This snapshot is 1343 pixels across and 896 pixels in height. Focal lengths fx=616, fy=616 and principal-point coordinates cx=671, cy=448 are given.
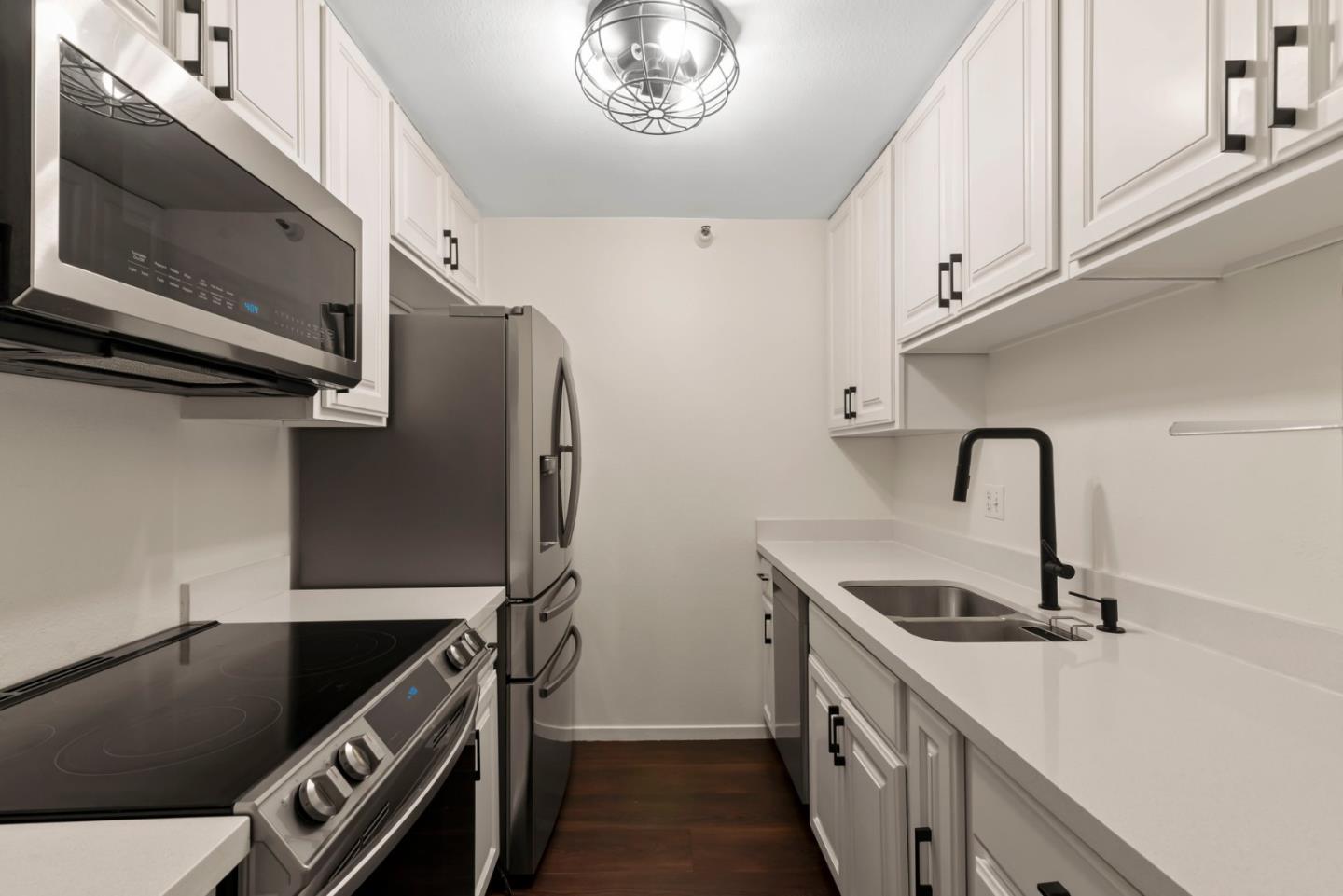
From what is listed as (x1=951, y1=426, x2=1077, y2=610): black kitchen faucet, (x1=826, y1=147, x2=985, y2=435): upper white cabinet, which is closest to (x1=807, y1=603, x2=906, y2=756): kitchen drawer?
(x1=951, y1=426, x2=1077, y2=610): black kitchen faucet

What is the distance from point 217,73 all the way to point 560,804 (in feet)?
7.56

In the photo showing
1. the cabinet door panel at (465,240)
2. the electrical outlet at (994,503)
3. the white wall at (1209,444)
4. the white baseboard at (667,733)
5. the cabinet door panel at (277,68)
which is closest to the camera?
the white wall at (1209,444)

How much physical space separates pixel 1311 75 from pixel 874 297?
60.6 inches

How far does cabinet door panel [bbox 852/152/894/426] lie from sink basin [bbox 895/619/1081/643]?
759mm

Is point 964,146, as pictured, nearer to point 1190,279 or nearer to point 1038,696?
point 1190,279

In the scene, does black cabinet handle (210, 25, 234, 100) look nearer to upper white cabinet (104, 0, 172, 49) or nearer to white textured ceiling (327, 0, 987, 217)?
upper white cabinet (104, 0, 172, 49)

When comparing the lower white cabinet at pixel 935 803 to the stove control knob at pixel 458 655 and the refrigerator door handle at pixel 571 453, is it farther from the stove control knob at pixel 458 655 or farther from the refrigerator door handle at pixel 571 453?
the refrigerator door handle at pixel 571 453

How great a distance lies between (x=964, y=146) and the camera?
5.25 ft

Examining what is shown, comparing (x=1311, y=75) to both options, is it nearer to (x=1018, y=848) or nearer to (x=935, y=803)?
(x=1018, y=848)

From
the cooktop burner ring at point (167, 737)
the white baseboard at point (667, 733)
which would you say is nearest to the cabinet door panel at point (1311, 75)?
the cooktop burner ring at point (167, 737)

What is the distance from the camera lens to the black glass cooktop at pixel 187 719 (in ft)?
2.27

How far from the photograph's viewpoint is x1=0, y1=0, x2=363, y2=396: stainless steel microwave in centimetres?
63

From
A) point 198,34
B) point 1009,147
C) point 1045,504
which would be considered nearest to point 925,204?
point 1009,147

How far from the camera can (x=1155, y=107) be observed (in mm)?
978
